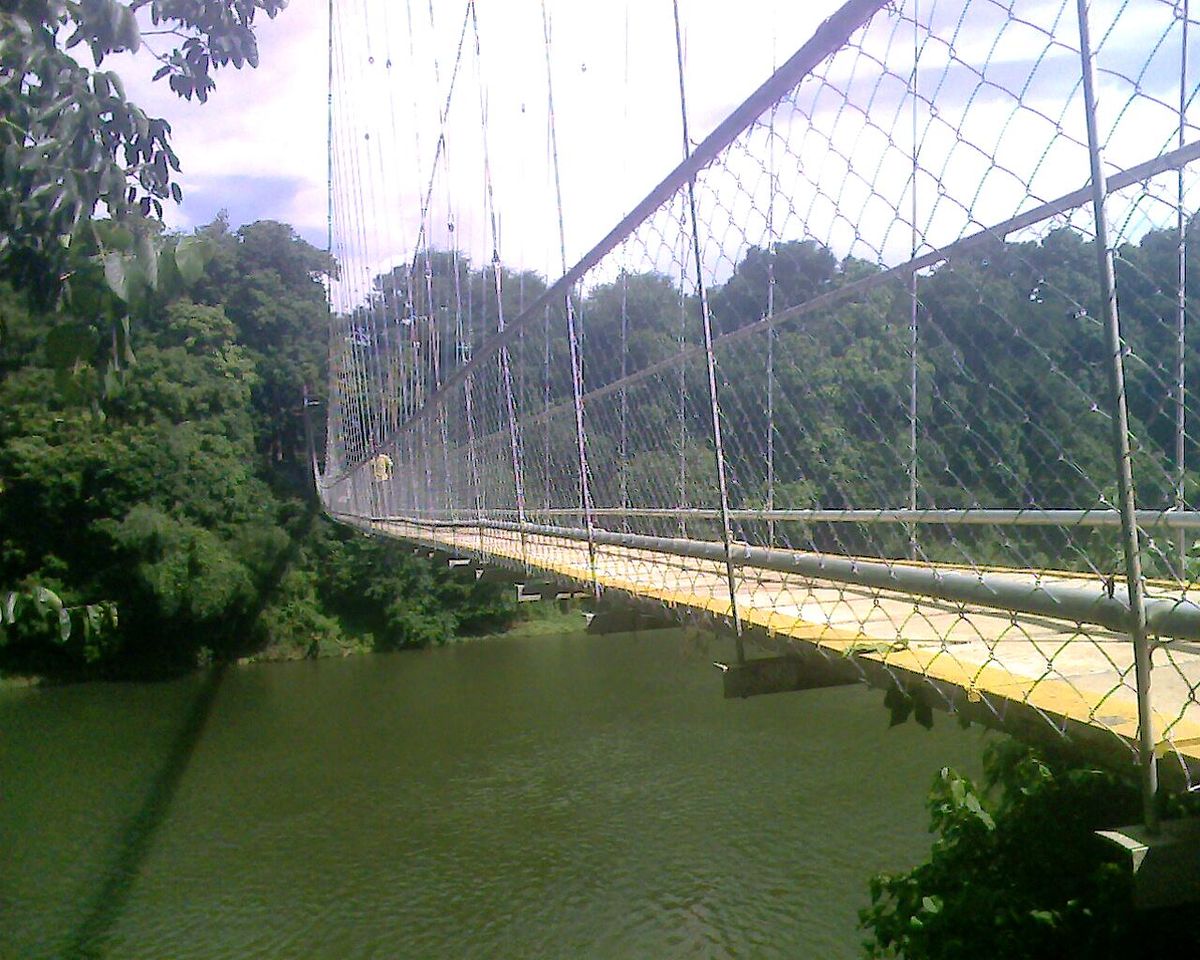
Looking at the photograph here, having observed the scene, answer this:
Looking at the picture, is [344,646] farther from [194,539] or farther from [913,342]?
[913,342]

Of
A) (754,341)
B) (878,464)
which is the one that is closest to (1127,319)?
(878,464)

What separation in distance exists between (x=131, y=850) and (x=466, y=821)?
210cm

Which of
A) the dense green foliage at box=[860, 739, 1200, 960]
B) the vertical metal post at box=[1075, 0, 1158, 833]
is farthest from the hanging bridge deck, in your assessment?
the dense green foliage at box=[860, 739, 1200, 960]

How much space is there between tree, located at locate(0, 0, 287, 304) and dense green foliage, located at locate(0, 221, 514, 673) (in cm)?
1057

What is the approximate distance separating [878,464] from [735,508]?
577 millimetres

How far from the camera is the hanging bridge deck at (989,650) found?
0.93 metres

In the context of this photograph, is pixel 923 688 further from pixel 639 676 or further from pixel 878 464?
pixel 639 676

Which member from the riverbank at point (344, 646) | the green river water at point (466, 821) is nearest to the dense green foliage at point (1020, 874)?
the green river water at point (466, 821)

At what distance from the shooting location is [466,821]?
749 centimetres

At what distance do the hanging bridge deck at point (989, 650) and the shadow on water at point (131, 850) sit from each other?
5.08 m

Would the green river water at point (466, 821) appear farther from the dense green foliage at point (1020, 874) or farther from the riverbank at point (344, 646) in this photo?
the dense green foliage at point (1020, 874)

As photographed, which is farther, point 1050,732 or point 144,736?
point 144,736

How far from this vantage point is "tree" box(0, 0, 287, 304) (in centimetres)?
84

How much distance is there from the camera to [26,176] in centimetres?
85
